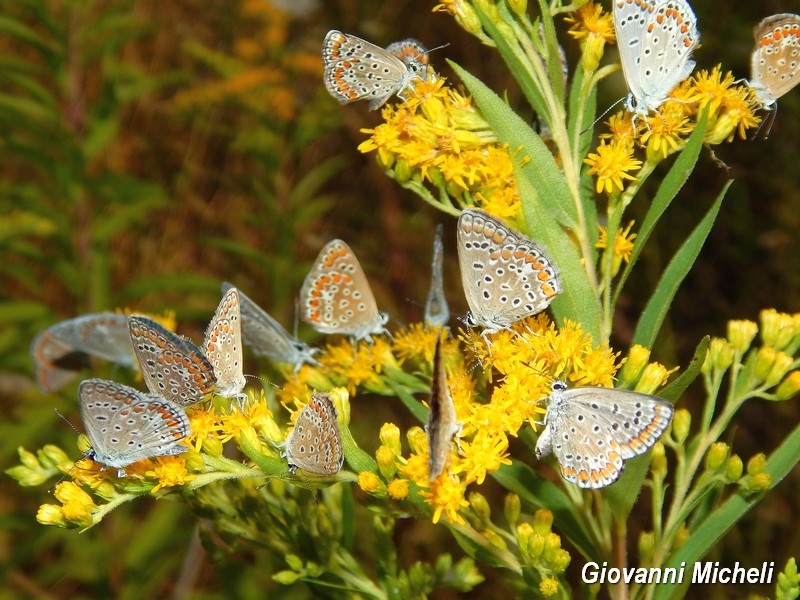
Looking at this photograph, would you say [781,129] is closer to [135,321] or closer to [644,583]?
[644,583]

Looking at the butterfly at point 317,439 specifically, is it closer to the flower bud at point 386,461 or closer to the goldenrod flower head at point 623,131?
the flower bud at point 386,461

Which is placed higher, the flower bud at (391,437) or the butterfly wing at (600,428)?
the butterfly wing at (600,428)

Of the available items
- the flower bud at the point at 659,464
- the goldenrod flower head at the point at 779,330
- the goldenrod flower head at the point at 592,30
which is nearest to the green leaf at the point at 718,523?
the flower bud at the point at 659,464

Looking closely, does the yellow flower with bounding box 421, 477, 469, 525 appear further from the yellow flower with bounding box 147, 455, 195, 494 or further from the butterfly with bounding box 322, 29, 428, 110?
the butterfly with bounding box 322, 29, 428, 110

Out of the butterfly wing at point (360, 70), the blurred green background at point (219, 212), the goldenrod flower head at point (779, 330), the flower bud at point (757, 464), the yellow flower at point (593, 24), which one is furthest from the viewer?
the blurred green background at point (219, 212)

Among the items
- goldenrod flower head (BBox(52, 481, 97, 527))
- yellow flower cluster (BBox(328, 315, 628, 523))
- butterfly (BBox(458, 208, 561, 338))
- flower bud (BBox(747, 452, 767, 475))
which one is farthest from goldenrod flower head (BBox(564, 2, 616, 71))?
goldenrod flower head (BBox(52, 481, 97, 527))

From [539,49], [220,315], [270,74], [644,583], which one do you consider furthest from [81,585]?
[539,49]

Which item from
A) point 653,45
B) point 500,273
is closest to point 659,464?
point 500,273
